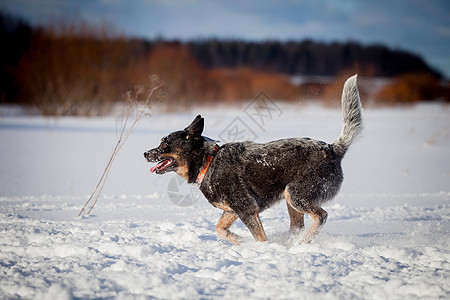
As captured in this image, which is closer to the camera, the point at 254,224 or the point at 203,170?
the point at 254,224

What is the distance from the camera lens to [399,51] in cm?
6297

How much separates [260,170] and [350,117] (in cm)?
127

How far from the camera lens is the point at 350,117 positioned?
14.4ft

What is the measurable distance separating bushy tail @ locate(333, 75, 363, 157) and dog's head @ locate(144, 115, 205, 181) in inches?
63.9

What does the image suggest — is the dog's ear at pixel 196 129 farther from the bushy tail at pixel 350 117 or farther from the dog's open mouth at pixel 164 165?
the bushy tail at pixel 350 117

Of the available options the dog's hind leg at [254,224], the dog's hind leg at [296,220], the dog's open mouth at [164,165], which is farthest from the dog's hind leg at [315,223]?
the dog's open mouth at [164,165]

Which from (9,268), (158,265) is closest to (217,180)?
(158,265)

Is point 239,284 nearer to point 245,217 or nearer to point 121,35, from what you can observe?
point 245,217

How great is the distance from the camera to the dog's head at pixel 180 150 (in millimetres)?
4371

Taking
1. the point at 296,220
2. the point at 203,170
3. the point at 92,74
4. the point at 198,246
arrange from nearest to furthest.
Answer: the point at 198,246
the point at 203,170
the point at 296,220
the point at 92,74

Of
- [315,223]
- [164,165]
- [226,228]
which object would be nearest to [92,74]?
[164,165]

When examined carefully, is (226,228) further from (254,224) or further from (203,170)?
(203,170)

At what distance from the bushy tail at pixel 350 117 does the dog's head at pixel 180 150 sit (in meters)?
1.62

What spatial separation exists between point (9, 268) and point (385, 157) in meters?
10.7
